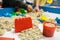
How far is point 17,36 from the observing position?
829 mm

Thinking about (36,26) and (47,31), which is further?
(36,26)

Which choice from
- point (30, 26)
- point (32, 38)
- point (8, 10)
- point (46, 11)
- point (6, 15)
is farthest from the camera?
point (46, 11)

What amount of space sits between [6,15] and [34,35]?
1.51 feet

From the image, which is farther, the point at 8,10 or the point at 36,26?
the point at 8,10

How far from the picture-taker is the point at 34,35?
2.71ft

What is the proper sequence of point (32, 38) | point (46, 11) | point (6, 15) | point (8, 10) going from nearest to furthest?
1. point (32, 38)
2. point (6, 15)
3. point (8, 10)
4. point (46, 11)

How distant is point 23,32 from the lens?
34.2 inches

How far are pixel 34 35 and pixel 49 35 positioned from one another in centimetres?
11

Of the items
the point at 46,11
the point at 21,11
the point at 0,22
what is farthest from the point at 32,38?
the point at 46,11

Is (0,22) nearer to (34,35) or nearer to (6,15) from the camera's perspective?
(6,15)

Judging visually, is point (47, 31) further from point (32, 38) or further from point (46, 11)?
point (46, 11)

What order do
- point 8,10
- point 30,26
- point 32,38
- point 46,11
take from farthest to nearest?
point 46,11
point 8,10
point 30,26
point 32,38

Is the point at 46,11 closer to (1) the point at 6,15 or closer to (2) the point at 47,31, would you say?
(1) the point at 6,15

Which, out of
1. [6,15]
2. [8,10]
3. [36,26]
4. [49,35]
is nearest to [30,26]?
[36,26]
